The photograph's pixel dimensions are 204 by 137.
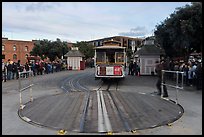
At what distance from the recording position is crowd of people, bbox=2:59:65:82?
2180 cm

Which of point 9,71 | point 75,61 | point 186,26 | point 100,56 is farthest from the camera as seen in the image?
point 75,61

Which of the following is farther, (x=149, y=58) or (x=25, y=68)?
(x=149, y=58)

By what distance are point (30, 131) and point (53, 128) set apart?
65 cm

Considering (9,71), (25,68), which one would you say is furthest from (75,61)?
(9,71)

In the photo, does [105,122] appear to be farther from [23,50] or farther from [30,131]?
[23,50]

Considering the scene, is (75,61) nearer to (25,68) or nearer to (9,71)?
(25,68)

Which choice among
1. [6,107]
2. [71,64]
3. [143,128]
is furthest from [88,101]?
[71,64]

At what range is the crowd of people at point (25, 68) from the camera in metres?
21.8

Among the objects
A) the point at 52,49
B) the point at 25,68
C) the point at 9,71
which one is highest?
the point at 52,49

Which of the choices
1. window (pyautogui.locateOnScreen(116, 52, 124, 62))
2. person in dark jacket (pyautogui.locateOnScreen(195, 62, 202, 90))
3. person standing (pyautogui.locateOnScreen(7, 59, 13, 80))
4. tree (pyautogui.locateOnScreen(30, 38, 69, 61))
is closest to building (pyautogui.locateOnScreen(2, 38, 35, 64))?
tree (pyautogui.locateOnScreen(30, 38, 69, 61))

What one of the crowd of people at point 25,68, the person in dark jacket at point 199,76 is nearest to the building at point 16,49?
the crowd of people at point 25,68

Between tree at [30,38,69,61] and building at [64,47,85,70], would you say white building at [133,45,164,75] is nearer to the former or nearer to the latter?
building at [64,47,85,70]

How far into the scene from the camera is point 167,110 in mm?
9250

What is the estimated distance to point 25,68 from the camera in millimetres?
24953
